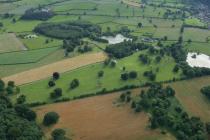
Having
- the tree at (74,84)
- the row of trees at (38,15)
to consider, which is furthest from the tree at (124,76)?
the row of trees at (38,15)

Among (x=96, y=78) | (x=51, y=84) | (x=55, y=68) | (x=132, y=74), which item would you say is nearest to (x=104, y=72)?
(x=96, y=78)

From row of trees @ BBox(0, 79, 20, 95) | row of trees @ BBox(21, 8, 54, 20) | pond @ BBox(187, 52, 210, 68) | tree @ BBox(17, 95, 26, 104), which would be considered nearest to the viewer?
tree @ BBox(17, 95, 26, 104)

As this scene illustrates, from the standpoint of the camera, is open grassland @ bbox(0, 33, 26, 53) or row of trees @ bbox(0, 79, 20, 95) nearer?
row of trees @ bbox(0, 79, 20, 95)

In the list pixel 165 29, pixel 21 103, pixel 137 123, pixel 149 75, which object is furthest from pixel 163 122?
pixel 165 29

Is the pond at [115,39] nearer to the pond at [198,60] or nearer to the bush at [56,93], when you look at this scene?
the pond at [198,60]

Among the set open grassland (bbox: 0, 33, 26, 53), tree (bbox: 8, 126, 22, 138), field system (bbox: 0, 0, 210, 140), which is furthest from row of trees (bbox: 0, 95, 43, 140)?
open grassland (bbox: 0, 33, 26, 53)

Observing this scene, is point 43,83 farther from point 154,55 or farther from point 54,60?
point 154,55

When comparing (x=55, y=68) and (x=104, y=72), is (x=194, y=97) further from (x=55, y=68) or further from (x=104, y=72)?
(x=55, y=68)

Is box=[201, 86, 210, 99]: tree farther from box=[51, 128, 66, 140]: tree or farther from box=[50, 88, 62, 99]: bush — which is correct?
box=[51, 128, 66, 140]: tree
